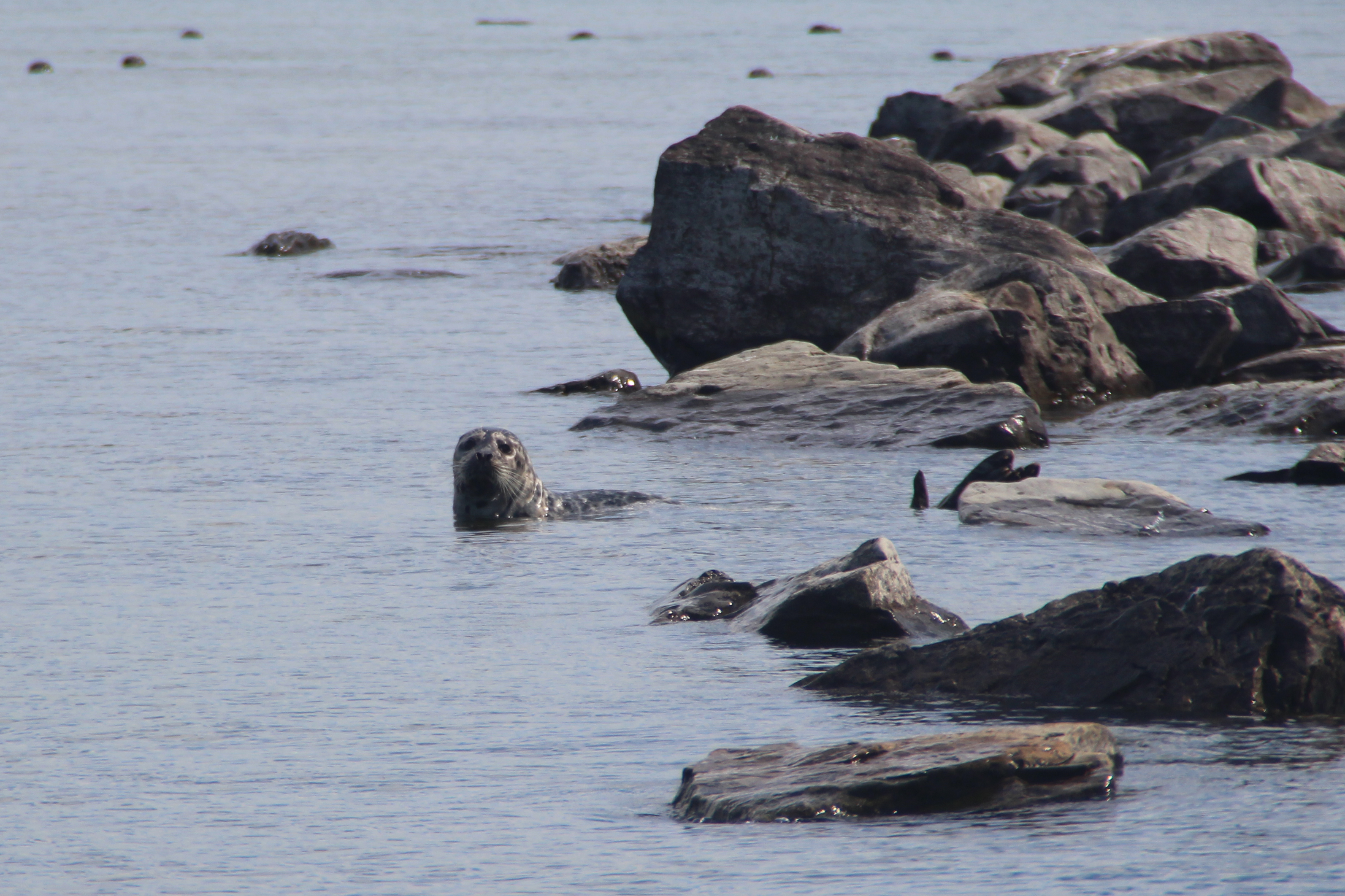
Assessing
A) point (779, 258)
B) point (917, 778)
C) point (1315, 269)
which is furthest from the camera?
point (1315, 269)

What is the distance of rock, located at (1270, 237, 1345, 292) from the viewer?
60.7 feet

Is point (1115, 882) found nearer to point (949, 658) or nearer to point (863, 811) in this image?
point (863, 811)

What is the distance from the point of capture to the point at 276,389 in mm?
13922

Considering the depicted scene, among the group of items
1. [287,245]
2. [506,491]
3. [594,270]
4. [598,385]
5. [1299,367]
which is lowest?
[287,245]

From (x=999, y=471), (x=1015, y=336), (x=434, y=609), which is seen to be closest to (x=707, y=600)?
(x=434, y=609)

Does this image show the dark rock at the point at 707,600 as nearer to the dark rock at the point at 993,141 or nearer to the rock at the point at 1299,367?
the rock at the point at 1299,367

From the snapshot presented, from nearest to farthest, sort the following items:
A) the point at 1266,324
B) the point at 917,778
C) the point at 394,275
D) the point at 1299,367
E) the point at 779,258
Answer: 1. the point at 917,778
2. the point at 1299,367
3. the point at 1266,324
4. the point at 779,258
5. the point at 394,275

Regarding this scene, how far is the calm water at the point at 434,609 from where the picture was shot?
4.98m

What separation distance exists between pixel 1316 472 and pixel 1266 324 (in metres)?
4.25

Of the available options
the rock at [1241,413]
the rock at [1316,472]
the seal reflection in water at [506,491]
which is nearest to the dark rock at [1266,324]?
the rock at [1241,413]

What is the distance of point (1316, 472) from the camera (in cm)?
1014

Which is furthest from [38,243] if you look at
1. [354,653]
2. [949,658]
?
[949,658]

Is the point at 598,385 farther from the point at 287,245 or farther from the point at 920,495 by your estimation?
the point at 287,245

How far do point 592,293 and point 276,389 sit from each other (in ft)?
19.5
